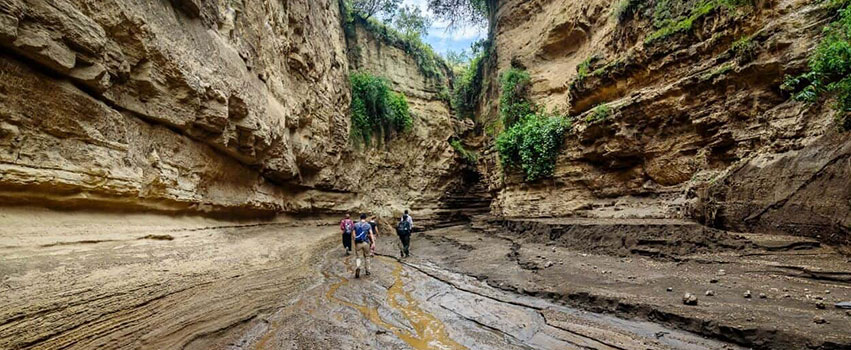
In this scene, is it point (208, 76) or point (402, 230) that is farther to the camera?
point (402, 230)

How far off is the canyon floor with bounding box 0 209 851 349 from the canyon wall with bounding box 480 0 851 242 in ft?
3.20

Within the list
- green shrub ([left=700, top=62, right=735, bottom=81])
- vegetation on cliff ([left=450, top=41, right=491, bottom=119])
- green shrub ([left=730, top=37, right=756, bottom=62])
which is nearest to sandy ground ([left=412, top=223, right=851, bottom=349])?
green shrub ([left=730, top=37, right=756, bottom=62])

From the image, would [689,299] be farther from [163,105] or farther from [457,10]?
[457,10]

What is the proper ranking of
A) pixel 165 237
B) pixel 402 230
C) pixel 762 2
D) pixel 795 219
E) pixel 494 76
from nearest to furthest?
1. pixel 795 219
2. pixel 165 237
3. pixel 762 2
4. pixel 402 230
5. pixel 494 76

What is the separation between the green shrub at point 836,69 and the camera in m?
5.11

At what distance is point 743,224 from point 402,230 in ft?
30.0

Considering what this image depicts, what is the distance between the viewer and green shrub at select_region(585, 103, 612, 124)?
11.8 m

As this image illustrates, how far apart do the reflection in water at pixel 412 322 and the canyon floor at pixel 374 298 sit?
1.4 inches

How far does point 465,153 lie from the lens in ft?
88.4

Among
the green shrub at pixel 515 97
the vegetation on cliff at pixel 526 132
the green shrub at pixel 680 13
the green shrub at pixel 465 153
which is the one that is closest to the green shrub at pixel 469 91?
the green shrub at pixel 465 153

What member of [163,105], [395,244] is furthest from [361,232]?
[395,244]

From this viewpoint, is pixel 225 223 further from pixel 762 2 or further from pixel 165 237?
pixel 762 2

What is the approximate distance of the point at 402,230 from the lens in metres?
11.6

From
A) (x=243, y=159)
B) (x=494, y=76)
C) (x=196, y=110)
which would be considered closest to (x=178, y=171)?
(x=196, y=110)
